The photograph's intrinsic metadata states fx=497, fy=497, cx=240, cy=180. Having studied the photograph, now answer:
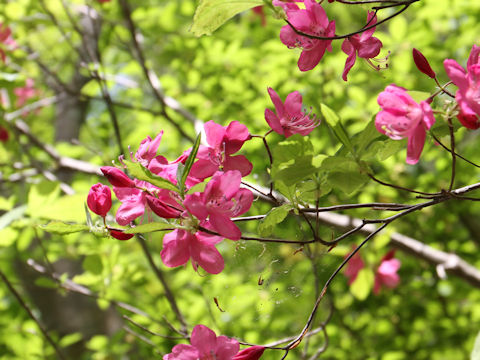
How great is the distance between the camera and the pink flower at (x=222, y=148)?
687mm

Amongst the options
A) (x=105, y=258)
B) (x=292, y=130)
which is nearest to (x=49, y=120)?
(x=105, y=258)

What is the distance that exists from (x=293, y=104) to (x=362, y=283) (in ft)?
3.71

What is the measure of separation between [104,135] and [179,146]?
426 millimetres

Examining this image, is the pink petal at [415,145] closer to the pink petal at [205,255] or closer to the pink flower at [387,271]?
the pink petal at [205,255]

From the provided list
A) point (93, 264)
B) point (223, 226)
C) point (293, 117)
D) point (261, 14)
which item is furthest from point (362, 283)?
point (261, 14)

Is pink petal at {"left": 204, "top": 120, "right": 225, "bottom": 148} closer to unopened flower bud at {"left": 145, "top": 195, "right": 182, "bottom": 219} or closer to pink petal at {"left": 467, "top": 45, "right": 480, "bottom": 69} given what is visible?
unopened flower bud at {"left": 145, "top": 195, "right": 182, "bottom": 219}

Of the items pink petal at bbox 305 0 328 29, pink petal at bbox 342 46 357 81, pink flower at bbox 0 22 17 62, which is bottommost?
pink flower at bbox 0 22 17 62

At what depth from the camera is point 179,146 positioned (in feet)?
8.48

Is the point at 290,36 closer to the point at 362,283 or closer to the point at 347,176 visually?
the point at 347,176

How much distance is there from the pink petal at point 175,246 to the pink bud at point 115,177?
0.31 feet

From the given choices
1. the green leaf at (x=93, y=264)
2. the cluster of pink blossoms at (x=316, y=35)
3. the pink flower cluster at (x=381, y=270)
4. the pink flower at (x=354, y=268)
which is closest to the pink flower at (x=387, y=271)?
the pink flower cluster at (x=381, y=270)

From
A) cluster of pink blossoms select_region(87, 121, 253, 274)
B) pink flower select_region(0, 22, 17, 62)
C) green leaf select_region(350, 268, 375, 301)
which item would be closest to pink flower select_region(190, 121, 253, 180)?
cluster of pink blossoms select_region(87, 121, 253, 274)

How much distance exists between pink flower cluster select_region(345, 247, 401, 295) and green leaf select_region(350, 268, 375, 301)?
18 millimetres

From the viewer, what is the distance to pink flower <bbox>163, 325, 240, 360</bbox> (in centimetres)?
67
